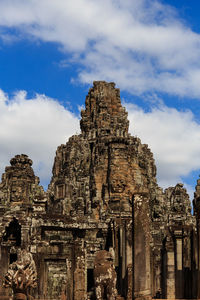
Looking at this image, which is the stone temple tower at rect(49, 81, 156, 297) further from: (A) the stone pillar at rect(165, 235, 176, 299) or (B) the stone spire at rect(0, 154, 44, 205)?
(A) the stone pillar at rect(165, 235, 176, 299)

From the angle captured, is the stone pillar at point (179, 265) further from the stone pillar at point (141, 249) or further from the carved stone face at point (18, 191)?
the carved stone face at point (18, 191)

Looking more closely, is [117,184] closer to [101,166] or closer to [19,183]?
[101,166]

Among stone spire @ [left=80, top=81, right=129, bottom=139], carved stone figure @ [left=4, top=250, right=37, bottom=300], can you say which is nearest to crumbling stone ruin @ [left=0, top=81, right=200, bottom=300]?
carved stone figure @ [left=4, top=250, right=37, bottom=300]

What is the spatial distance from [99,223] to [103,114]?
2384 cm

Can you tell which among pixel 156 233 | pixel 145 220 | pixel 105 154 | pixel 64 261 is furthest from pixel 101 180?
pixel 145 220

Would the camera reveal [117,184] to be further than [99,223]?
Yes

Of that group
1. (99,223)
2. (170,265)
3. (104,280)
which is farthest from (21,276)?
(99,223)

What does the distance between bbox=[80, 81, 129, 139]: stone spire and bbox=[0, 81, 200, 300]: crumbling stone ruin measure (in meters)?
0.14

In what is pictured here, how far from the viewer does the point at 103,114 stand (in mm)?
69312

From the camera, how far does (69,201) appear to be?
59.1 m

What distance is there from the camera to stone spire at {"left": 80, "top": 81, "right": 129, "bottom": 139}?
6691 centimetres

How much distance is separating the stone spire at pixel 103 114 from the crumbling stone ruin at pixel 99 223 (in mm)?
137

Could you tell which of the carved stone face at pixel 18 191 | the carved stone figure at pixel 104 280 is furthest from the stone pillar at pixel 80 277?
the carved stone face at pixel 18 191

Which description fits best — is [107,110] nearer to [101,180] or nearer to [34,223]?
[101,180]
